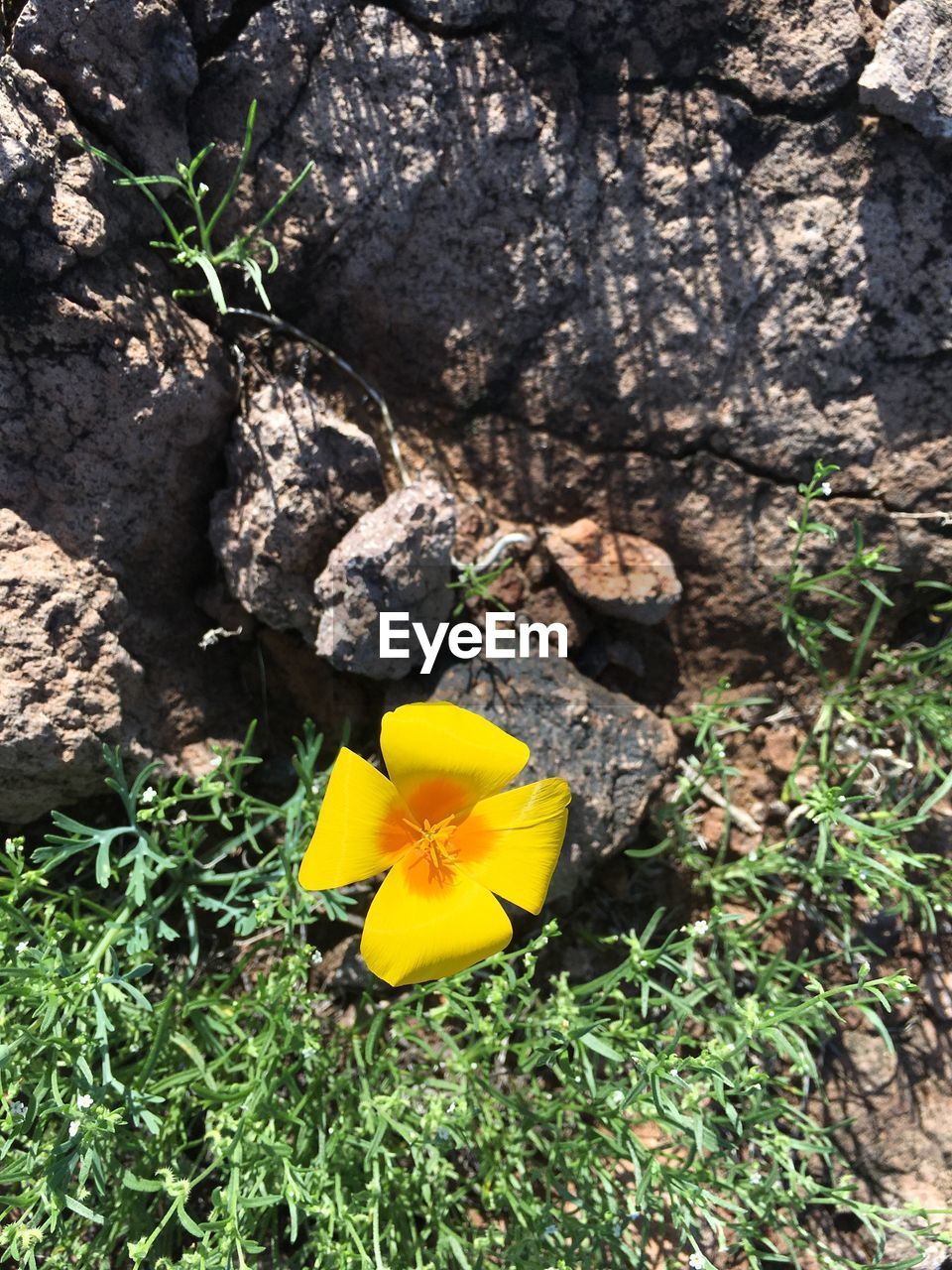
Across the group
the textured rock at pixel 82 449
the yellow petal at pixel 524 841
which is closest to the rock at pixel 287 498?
the textured rock at pixel 82 449

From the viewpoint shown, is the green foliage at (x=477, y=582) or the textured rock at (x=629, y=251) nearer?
the textured rock at (x=629, y=251)

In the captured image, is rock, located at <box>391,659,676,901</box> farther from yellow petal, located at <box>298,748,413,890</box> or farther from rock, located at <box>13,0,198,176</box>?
rock, located at <box>13,0,198,176</box>

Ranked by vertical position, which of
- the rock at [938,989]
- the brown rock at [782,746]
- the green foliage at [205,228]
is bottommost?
the rock at [938,989]

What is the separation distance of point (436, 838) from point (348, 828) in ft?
0.94

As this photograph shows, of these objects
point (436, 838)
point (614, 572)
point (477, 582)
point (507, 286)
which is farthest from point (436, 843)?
point (507, 286)

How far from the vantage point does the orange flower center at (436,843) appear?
2281 mm

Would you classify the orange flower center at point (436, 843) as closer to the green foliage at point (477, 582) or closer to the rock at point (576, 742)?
the rock at point (576, 742)

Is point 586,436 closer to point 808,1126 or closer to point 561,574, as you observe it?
point 561,574

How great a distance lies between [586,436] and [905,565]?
1070 millimetres

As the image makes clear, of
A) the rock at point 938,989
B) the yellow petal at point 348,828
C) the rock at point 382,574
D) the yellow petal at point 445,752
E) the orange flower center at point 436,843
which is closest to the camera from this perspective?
the yellow petal at point 348,828

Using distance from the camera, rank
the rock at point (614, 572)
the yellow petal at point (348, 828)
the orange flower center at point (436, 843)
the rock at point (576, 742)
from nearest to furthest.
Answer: the yellow petal at point (348, 828) < the orange flower center at point (436, 843) < the rock at point (576, 742) < the rock at point (614, 572)

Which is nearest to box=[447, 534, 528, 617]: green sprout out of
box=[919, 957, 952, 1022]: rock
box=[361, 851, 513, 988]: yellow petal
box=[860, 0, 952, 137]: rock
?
box=[361, 851, 513, 988]: yellow petal

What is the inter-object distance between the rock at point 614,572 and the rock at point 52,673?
4.17 ft

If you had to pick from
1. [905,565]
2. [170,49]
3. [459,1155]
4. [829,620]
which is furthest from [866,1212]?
[170,49]
